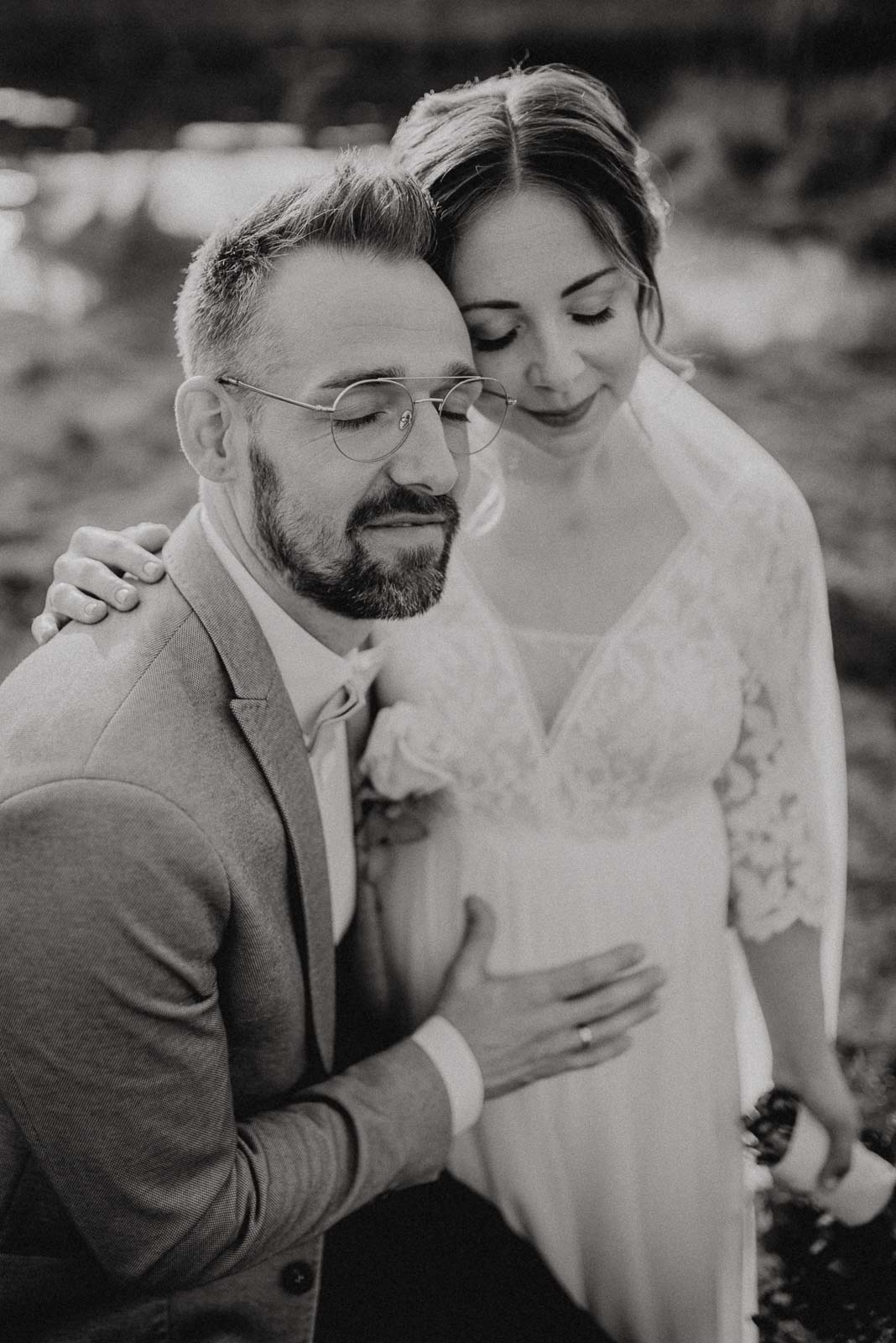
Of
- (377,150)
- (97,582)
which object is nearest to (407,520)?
(97,582)

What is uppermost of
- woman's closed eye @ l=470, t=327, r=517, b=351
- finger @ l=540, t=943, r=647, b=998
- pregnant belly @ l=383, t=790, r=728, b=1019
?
woman's closed eye @ l=470, t=327, r=517, b=351

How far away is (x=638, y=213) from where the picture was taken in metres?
1.86

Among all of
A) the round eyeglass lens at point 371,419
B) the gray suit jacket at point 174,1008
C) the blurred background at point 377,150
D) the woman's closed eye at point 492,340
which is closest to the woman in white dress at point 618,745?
the woman's closed eye at point 492,340

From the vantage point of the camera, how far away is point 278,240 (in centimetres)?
162

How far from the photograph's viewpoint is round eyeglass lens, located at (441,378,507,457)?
1717mm

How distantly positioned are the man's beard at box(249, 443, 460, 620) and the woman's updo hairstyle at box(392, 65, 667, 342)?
0.41 m

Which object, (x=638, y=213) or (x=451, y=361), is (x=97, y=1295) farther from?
(x=638, y=213)

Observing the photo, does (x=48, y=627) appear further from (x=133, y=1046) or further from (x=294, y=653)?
(x=133, y=1046)

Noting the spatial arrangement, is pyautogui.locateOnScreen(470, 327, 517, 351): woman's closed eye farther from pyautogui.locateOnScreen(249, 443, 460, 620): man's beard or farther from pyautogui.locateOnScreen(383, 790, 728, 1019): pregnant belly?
pyautogui.locateOnScreen(383, 790, 728, 1019): pregnant belly

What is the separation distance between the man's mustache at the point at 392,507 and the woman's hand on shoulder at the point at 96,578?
0.99ft

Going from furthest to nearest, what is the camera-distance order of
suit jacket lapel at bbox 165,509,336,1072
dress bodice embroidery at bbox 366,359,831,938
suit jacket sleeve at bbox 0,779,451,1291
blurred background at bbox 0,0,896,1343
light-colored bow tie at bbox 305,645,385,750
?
blurred background at bbox 0,0,896,1343 < dress bodice embroidery at bbox 366,359,831,938 < light-colored bow tie at bbox 305,645,385,750 < suit jacket lapel at bbox 165,509,336,1072 < suit jacket sleeve at bbox 0,779,451,1291

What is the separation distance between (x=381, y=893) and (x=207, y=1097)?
2.08 ft

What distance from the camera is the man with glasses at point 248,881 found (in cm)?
140

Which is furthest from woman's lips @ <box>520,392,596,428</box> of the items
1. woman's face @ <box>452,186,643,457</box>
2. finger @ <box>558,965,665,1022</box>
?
finger @ <box>558,965,665,1022</box>
